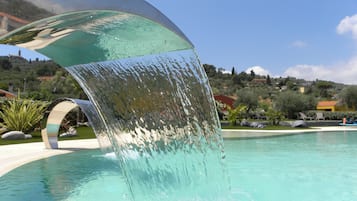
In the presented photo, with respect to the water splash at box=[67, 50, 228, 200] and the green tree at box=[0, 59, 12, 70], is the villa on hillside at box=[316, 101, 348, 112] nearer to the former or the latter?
the water splash at box=[67, 50, 228, 200]

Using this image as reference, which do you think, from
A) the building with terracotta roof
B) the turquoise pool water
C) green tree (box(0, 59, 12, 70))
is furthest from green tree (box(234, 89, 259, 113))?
green tree (box(0, 59, 12, 70))

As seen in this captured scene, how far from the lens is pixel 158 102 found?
4820mm

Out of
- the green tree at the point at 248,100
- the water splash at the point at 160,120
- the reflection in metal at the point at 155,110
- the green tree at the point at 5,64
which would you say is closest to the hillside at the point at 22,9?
the reflection in metal at the point at 155,110

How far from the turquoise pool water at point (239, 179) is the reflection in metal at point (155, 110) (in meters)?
1.55

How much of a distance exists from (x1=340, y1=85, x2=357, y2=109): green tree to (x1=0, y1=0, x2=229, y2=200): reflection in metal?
55748mm

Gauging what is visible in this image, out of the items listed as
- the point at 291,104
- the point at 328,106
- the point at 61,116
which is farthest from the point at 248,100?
the point at 61,116

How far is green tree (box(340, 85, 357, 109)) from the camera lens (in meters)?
54.4

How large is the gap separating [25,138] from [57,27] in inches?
672

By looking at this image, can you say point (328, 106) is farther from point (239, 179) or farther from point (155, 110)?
point (155, 110)

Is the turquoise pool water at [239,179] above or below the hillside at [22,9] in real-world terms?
below

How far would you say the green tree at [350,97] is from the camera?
178 ft

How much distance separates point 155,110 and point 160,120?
17cm

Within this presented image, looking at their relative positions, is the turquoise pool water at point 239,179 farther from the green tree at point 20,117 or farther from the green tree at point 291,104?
the green tree at point 291,104

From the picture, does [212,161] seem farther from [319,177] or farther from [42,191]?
[319,177]
